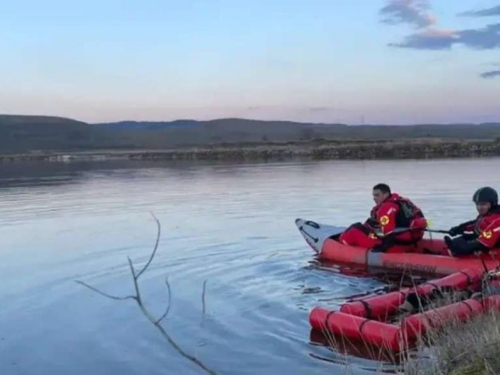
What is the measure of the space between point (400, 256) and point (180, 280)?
4010mm

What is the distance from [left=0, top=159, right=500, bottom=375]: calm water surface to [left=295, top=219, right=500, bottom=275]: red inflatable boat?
484mm

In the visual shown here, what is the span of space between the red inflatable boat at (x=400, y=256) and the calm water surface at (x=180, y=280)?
19.0 inches

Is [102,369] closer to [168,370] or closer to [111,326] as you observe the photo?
[168,370]

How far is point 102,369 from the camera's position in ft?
28.2

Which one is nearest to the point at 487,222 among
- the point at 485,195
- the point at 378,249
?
the point at 485,195

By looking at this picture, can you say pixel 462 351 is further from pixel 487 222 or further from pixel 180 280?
pixel 180 280

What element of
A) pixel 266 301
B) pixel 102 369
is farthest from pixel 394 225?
pixel 102 369

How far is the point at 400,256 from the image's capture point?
44.3 feet

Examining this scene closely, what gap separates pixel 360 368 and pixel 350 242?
6.67 m

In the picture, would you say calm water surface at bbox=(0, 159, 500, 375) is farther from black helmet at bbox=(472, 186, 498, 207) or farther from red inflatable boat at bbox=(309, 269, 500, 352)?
black helmet at bbox=(472, 186, 498, 207)

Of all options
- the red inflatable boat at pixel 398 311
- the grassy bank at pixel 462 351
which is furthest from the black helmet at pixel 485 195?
the grassy bank at pixel 462 351

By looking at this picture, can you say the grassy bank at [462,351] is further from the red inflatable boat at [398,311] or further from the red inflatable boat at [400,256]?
the red inflatable boat at [400,256]

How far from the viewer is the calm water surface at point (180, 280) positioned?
29.3 ft

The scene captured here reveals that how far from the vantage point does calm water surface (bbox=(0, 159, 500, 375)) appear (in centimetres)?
892
